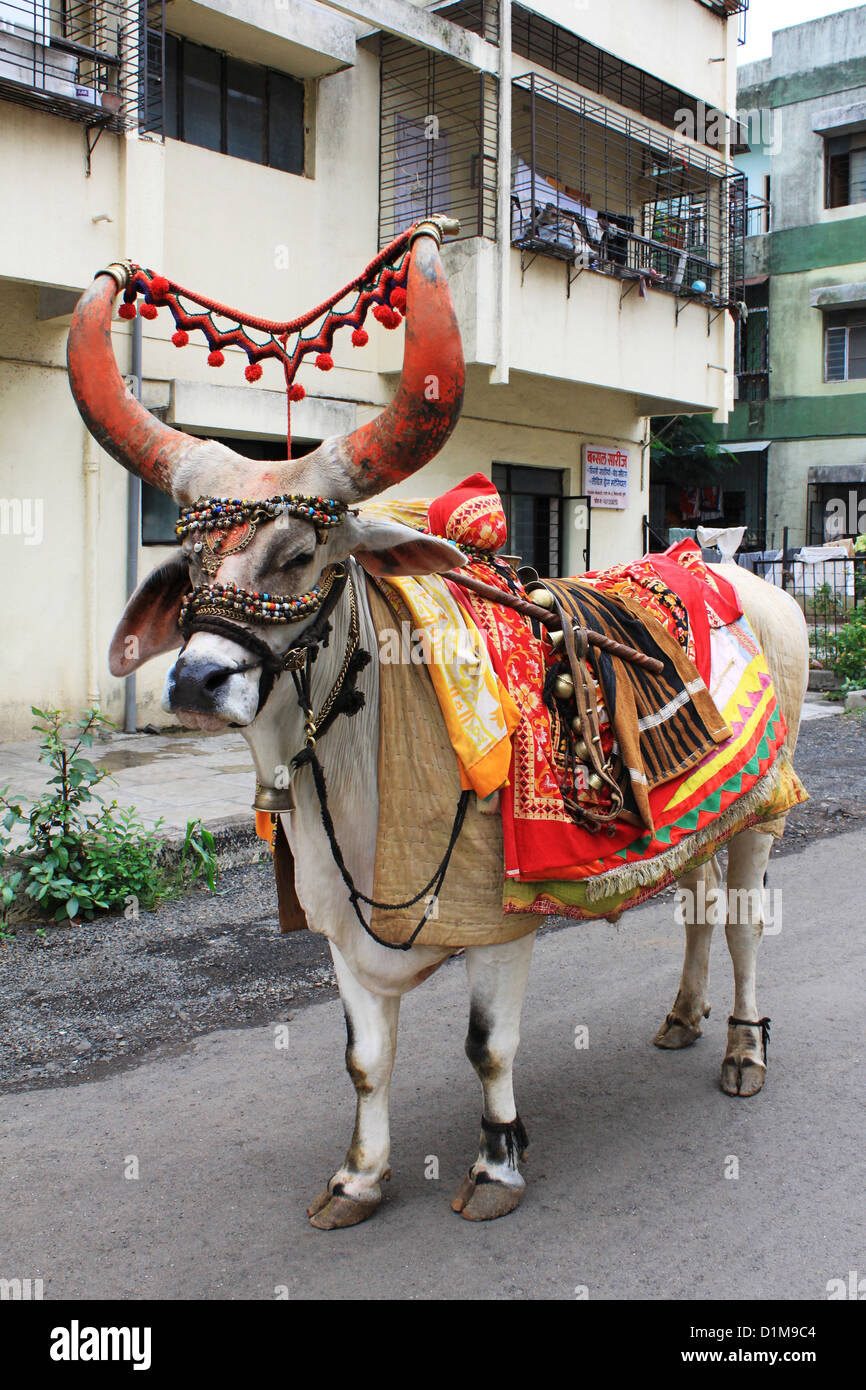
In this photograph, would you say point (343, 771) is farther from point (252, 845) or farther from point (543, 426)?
point (543, 426)

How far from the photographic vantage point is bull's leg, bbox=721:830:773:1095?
153 inches

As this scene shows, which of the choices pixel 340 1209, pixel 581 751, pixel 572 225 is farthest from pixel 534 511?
pixel 340 1209

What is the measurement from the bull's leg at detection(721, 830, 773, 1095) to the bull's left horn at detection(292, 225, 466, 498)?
6.98 ft

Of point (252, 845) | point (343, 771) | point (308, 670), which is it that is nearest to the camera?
point (308, 670)

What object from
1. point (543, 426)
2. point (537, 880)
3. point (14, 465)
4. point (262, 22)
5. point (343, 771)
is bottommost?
point (537, 880)

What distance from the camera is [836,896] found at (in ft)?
19.8

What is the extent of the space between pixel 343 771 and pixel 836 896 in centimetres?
397

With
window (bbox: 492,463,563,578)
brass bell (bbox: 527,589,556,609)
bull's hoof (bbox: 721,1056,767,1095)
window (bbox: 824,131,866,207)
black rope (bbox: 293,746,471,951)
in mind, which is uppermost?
window (bbox: 824,131,866,207)

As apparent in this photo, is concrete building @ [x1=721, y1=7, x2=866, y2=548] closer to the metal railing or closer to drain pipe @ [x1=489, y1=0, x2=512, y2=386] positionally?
the metal railing

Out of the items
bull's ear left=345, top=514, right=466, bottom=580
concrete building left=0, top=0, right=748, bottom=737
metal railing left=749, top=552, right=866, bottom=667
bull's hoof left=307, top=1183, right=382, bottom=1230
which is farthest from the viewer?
metal railing left=749, top=552, right=866, bottom=667

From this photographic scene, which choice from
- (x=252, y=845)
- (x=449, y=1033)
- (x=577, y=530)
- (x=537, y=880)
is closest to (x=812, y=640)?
(x=577, y=530)

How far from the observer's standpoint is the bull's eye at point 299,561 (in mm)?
2537

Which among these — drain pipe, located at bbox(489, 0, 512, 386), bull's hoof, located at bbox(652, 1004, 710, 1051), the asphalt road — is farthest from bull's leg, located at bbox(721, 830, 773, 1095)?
drain pipe, located at bbox(489, 0, 512, 386)

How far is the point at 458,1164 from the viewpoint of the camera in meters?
3.38
